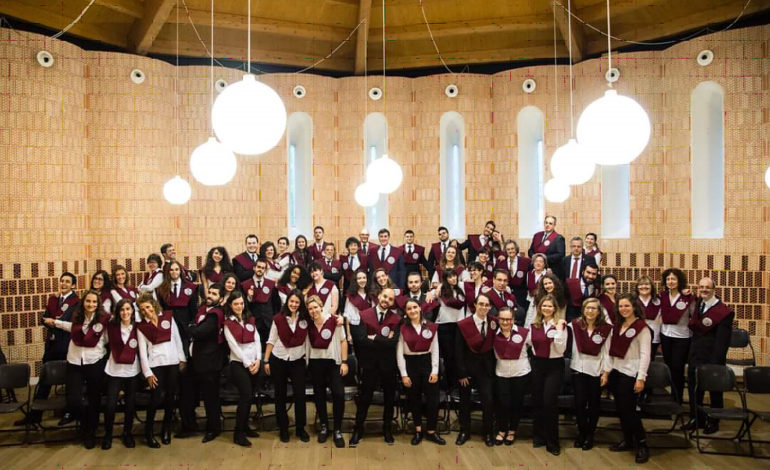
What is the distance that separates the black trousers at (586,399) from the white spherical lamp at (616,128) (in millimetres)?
2941

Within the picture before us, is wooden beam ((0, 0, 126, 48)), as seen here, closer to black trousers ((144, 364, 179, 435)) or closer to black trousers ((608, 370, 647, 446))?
black trousers ((144, 364, 179, 435))

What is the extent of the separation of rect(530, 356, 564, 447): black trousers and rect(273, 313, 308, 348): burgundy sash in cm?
222

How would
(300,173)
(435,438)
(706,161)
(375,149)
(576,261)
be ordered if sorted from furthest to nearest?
(375,149) → (300,173) → (706,161) → (576,261) → (435,438)

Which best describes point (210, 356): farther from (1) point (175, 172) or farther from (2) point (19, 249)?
(1) point (175, 172)

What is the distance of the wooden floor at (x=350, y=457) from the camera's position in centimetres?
541

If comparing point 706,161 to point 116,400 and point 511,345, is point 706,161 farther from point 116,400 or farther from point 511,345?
point 116,400

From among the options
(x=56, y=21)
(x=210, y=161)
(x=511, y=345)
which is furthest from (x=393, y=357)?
(x=56, y=21)

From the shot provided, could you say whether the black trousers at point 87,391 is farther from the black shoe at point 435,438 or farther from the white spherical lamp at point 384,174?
the white spherical lamp at point 384,174

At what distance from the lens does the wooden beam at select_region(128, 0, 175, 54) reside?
8.91 metres

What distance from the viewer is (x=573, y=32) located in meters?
9.66

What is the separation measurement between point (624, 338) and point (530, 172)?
542cm

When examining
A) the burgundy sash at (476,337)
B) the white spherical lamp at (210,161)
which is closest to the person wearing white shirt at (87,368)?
the white spherical lamp at (210,161)

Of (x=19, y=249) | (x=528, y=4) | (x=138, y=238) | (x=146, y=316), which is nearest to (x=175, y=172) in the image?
(x=138, y=238)

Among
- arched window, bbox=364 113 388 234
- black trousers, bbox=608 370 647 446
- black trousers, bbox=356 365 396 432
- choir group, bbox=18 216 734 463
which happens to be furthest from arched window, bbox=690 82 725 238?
black trousers, bbox=356 365 396 432
